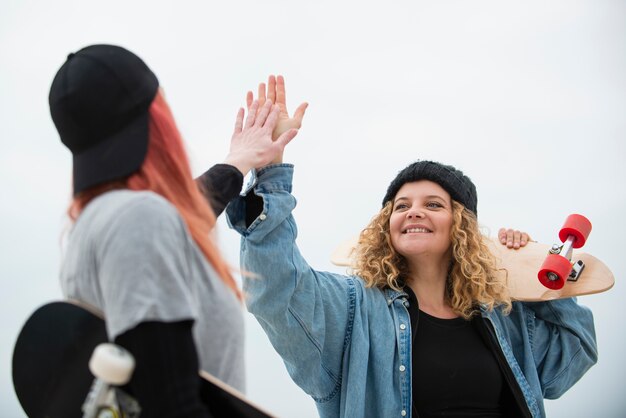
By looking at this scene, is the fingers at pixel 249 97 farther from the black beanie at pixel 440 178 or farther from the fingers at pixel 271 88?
the black beanie at pixel 440 178

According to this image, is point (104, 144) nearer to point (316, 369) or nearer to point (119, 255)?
point (119, 255)

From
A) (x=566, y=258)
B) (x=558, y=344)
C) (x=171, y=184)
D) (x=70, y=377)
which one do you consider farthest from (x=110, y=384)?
(x=558, y=344)

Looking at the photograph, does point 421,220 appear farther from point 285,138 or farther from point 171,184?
point 171,184

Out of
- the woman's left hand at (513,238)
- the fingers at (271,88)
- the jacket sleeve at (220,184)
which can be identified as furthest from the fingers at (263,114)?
the woman's left hand at (513,238)

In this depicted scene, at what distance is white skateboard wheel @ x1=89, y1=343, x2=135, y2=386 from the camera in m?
0.99

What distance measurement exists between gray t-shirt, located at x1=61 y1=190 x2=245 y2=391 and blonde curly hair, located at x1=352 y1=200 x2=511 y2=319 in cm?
157

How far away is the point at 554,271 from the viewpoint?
2.68m

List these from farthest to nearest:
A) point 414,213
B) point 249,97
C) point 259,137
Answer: point 414,213 → point 249,97 → point 259,137

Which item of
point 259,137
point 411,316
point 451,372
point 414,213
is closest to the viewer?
point 259,137

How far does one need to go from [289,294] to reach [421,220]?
815 millimetres

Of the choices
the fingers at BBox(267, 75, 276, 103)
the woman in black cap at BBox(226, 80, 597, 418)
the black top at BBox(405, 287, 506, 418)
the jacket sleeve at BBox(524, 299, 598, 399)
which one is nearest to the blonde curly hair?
the woman in black cap at BBox(226, 80, 597, 418)

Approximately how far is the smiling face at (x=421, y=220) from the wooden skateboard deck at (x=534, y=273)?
0.35 metres

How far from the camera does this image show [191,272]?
114cm

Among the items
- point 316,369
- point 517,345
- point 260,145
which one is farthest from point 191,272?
point 517,345
